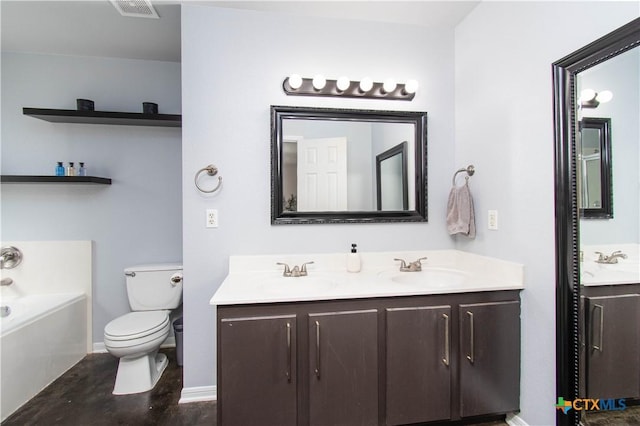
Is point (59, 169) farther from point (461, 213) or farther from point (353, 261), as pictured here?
point (461, 213)

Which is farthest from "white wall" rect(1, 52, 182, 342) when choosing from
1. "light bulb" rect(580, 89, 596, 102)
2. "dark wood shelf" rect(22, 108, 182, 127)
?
"light bulb" rect(580, 89, 596, 102)

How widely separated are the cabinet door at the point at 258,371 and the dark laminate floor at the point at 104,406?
515 millimetres

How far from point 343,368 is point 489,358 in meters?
0.78

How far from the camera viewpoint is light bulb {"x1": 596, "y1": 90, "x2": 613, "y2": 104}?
1138 mm

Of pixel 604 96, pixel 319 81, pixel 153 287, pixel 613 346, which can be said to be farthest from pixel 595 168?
pixel 153 287

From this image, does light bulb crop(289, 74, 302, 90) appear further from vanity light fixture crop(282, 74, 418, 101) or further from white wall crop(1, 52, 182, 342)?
white wall crop(1, 52, 182, 342)

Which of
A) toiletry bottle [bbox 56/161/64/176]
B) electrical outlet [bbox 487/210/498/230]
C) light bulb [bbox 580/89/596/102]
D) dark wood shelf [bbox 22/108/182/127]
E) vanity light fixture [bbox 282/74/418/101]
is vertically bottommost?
electrical outlet [bbox 487/210/498/230]

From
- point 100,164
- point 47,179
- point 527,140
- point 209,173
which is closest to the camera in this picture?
point 527,140

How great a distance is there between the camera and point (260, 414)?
4.39 feet

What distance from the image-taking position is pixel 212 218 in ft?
6.12

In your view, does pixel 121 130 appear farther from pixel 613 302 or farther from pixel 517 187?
pixel 613 302

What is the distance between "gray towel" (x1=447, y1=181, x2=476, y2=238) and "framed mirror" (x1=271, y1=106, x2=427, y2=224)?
18 centimetres

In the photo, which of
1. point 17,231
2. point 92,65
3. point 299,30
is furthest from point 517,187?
point 17,231

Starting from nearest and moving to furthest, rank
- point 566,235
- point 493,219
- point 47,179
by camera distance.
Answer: point 566,235 → point 493,219 → point 47,179
